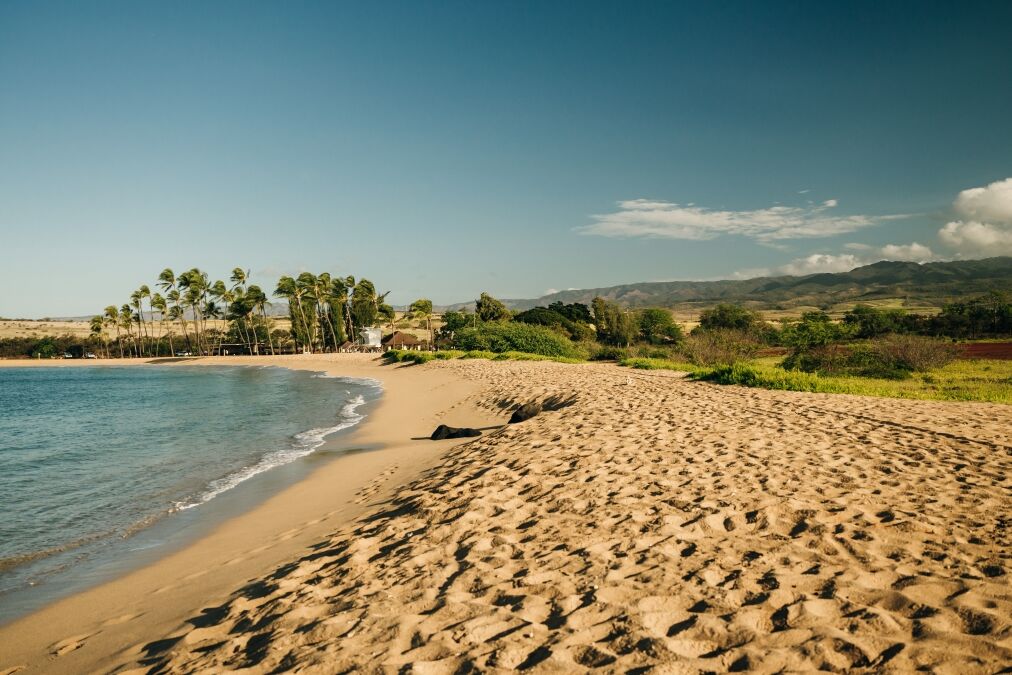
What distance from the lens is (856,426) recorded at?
985 cm

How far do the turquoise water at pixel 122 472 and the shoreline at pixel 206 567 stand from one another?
2.07ft

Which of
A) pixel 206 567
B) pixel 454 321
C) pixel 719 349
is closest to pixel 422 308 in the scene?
pixel 454 321

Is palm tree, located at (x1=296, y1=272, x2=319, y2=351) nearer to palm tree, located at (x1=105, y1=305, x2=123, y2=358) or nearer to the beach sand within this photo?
palm tree, located at (x1=105, y1=305, x2=123, y2=358)

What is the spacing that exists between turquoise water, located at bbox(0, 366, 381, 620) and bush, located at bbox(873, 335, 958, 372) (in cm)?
2407

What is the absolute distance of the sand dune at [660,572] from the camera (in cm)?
315

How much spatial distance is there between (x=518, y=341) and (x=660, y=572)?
4310 centimetres

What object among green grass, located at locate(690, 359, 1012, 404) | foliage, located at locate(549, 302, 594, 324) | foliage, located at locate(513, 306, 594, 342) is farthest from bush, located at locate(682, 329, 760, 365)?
foliage, located at locate(549, 302, 594, 324)

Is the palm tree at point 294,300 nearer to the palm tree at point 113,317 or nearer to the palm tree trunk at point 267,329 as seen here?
the palm tree trunk at point 267,329

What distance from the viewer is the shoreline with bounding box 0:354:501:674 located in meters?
4.84

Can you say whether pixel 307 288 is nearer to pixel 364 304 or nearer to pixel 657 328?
pixel 364 304

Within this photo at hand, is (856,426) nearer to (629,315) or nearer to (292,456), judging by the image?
(292,456)

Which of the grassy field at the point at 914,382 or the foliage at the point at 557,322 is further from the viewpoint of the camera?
the foliage at the point at 557,322

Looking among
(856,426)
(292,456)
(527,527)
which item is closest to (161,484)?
(292,456)

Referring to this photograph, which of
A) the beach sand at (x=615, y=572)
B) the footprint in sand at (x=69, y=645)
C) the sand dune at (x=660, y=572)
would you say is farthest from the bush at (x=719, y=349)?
the footprint in sand at (x=69, y=645)
